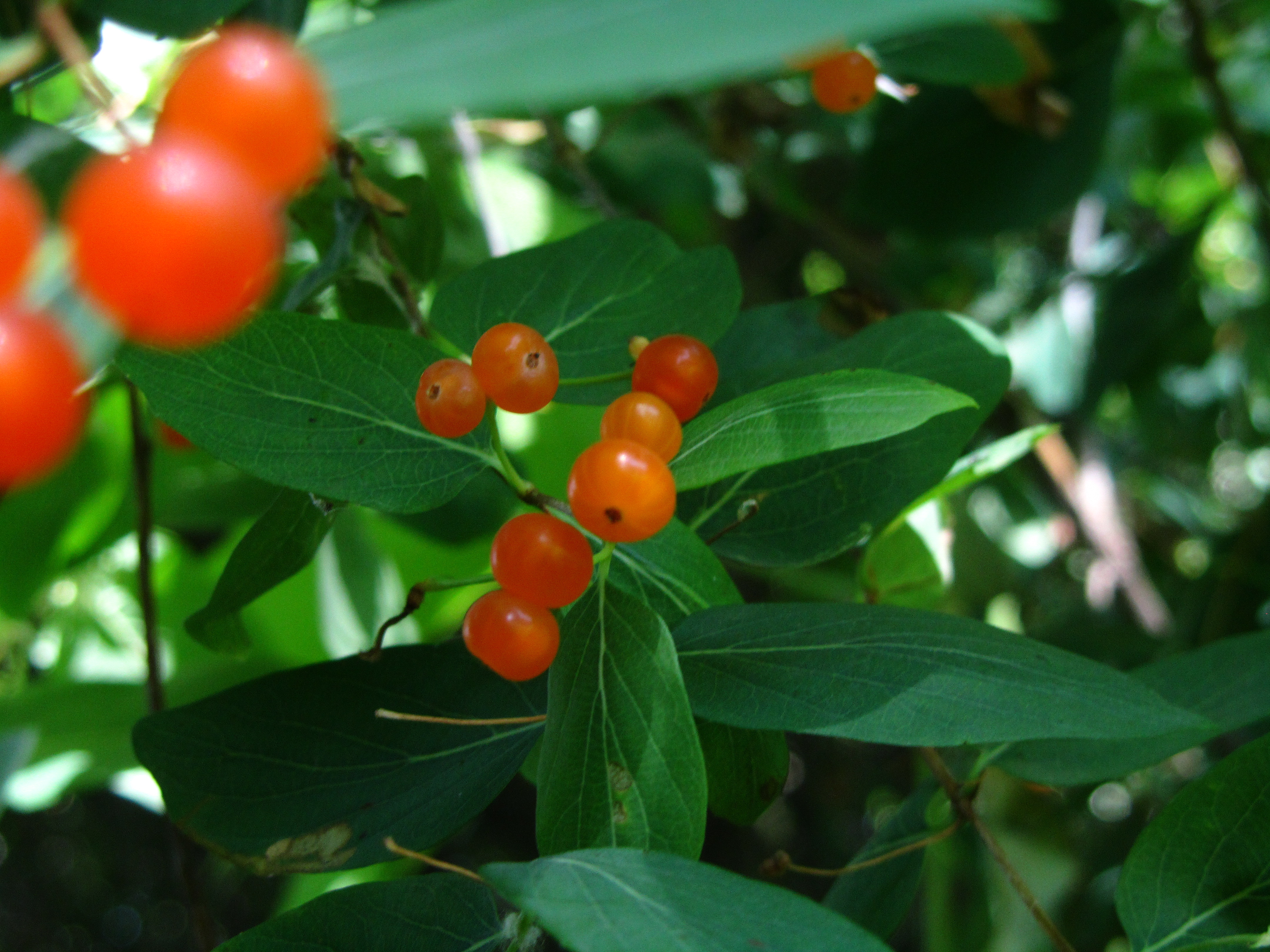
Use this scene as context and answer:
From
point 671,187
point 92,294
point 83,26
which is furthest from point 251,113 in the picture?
point 671,187

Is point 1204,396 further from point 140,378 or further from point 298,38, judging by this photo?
point 140,378

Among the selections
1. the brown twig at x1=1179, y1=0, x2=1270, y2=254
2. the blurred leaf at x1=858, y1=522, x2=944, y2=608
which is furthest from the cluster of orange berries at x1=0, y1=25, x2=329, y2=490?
the brown twig at x1=1179, y1=0, x2=1270, y2=254

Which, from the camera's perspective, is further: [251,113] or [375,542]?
[375,542]

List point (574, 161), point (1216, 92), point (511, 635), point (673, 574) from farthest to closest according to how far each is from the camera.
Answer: point (1216, 92) → point (574, 161) → point (673, 574) → point (511, 635)

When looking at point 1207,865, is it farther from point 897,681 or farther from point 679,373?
point 679,373

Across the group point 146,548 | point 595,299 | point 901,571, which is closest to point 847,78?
point 595,299

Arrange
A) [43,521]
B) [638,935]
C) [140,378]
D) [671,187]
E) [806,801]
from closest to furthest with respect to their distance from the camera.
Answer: [638,935] < [140,378] < [43,521] < [671,187] < [806,801]
